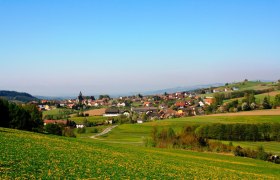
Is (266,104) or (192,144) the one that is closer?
(192,144)

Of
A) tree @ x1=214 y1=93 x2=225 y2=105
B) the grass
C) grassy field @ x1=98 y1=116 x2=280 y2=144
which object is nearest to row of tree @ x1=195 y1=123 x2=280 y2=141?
the grass

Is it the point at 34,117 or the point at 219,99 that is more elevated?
the point at 219,99

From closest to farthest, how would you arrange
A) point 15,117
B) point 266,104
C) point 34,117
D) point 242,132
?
point 15,117 < point 34,117 < point 242,132 < point 266,104

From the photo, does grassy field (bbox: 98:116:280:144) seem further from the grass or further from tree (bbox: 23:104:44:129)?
tree (bbox: 23:104:44:129)

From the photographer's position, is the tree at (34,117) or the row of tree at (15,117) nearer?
the row of tree at (15,117)

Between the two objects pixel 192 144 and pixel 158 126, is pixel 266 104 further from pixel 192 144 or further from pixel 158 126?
pixel 192 144

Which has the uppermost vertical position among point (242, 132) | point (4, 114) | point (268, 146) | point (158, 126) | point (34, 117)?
point (4, 114)

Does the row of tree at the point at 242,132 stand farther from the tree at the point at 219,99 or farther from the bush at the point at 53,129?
the tree at the point at 219,99

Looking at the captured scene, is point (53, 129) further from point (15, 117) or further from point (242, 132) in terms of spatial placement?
point (242, 132)

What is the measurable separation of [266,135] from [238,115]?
2793 cm

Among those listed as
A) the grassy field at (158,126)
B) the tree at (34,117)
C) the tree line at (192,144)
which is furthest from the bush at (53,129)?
the tree line at (192,144)

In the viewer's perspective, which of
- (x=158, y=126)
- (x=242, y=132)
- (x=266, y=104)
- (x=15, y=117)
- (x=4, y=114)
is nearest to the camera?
(x=4, y=114)

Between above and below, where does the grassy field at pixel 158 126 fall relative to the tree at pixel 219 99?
below

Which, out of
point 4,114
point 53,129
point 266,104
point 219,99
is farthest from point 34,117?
point 219,99
